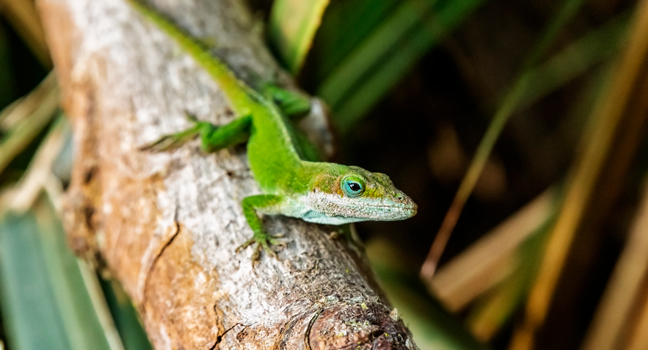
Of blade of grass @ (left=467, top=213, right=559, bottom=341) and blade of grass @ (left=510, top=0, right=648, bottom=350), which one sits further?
blade of grass @ (left=467, top=213, right=559, bottom=341)

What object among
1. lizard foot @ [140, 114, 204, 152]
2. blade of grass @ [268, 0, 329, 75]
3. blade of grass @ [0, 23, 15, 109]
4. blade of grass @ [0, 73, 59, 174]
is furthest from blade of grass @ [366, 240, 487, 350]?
blade of grass @ [0, 23, 15, 109]

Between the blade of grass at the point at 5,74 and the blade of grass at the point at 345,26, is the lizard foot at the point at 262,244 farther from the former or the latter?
the blade of grass at the point at 5,74

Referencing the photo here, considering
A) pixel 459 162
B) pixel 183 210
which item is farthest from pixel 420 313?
pixel 459 162

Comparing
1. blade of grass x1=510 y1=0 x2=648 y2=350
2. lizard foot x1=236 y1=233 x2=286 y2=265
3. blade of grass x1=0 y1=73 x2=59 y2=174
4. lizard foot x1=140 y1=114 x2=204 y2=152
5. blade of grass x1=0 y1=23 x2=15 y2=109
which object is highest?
blade of grass x1=0 y1=23 x2=15 y2=109

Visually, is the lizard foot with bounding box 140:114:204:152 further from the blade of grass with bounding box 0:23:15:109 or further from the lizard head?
the blade of grass with bounding box 0:23:15:109

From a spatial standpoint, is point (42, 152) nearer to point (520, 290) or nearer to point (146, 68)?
point (146, 68)

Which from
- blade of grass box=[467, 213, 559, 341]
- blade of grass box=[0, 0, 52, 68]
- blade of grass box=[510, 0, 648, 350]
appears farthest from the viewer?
blade of grass box=[0, 0, 52, 68]

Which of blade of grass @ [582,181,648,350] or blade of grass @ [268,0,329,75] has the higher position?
blade of grass @ [268,0,329,75]

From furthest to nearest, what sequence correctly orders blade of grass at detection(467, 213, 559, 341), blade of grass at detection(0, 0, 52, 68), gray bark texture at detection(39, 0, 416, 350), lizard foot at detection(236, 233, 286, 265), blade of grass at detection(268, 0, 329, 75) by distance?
blade of grass at detection(0, 0, 52, 68) → blade of grass at detection(467, 213, 559, 341) → blade of grass at detection(268, 0, 329, 75) → lizard foot at detection(236, 233, 286, 265) → gray bark texture at detection(39, 0, 416, 350)
